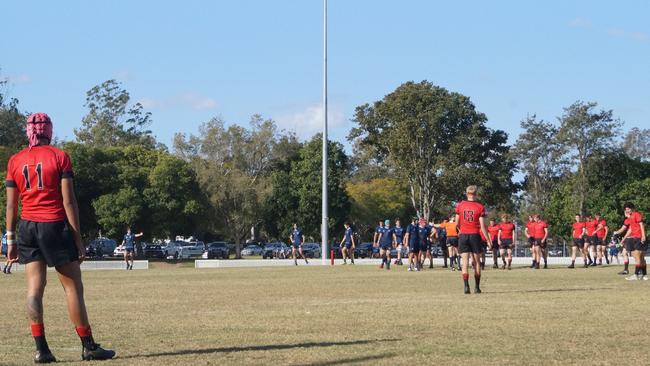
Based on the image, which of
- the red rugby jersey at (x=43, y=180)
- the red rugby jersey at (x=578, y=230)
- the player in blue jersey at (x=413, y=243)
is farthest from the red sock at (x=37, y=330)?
the red rugby jersey at (x=578, y=230)

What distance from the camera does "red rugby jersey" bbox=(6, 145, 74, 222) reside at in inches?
401

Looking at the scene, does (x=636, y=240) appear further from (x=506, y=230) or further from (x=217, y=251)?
(x=217, y=251)

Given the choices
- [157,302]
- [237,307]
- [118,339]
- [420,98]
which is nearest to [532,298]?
[237,307]

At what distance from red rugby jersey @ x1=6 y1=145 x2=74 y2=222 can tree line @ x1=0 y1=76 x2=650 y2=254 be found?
69.7 meters

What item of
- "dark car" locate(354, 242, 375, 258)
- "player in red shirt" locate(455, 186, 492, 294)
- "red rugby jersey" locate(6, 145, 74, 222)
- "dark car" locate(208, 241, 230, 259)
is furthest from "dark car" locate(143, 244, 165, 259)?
"red rugby jersey" locate(6, 145, 74, 222)

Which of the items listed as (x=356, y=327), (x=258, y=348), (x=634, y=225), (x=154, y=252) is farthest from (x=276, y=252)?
(x=258, y=348)

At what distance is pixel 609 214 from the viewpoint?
8594cm

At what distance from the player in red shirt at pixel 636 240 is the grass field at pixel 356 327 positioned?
24.2ft

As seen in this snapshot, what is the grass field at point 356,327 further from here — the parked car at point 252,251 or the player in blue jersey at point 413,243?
the parked car at point 252,251

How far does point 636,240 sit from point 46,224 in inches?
886

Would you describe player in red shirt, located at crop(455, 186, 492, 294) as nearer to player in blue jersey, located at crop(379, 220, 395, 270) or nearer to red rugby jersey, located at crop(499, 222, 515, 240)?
red rugby jersey, located at crop(499, 222, 515, 240)

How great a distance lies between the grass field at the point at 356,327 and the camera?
34.0ft

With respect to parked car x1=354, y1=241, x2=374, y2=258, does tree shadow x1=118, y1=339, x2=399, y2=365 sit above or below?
below

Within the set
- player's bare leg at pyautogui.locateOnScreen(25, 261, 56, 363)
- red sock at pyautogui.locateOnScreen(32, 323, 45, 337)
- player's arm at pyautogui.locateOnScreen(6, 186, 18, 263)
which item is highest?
player's arm at pyautogui.locateOnScreen(6, 186, 18, 263)
